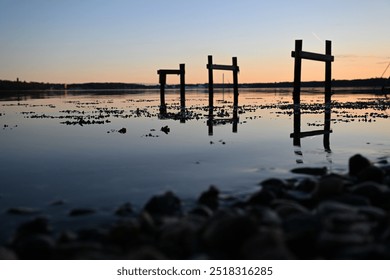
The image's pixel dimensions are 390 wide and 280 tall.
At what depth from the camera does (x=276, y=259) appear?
4164 millimetres

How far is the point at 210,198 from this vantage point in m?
7.12

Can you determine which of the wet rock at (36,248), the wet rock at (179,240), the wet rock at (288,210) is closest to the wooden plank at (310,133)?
the wet rock at (288,210)

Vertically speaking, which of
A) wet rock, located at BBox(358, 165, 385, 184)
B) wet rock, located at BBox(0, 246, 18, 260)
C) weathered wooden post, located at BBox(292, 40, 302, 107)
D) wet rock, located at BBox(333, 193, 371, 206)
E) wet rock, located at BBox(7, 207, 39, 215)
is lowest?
wet rock, located at BBox(7, 207, 39, 215)

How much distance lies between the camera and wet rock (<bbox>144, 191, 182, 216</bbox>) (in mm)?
6406

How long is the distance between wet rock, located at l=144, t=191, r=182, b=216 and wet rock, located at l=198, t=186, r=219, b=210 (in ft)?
1.72

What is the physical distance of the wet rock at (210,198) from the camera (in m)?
6.91

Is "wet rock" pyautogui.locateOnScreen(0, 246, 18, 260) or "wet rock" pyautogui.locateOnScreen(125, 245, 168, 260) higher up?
"wet rock" pyautogui.locateOnScreen(125, 245, 168, 260)

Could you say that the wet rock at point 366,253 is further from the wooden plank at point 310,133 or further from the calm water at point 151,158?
the wooden plank at point 310,133

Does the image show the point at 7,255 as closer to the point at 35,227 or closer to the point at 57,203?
the point at 35,227

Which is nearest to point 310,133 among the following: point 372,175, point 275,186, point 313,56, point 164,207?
point 313,56

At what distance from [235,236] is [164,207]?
1963mm

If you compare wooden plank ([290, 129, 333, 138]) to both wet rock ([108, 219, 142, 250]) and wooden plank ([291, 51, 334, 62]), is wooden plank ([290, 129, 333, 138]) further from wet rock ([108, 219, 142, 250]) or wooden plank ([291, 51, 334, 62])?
wet rock ([108, 219, 142, 250])

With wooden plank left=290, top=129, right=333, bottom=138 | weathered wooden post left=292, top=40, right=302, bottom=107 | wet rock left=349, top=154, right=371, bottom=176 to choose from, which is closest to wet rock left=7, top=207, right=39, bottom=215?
wet rock left=349, top=154, right=371, bottom=176

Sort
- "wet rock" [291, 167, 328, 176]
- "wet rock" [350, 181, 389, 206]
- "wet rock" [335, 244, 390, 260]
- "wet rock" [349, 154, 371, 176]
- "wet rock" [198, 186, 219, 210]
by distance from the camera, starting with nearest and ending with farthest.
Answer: "wet rock" [335, 244, 390, 260]
"wet rock" [350, 181, 389, 206]
"wet rock" [198, 186, 219, 210]
"wet rock" [349, 154, 371, 176]
"wet rock" [291, 167, 328, 176]
